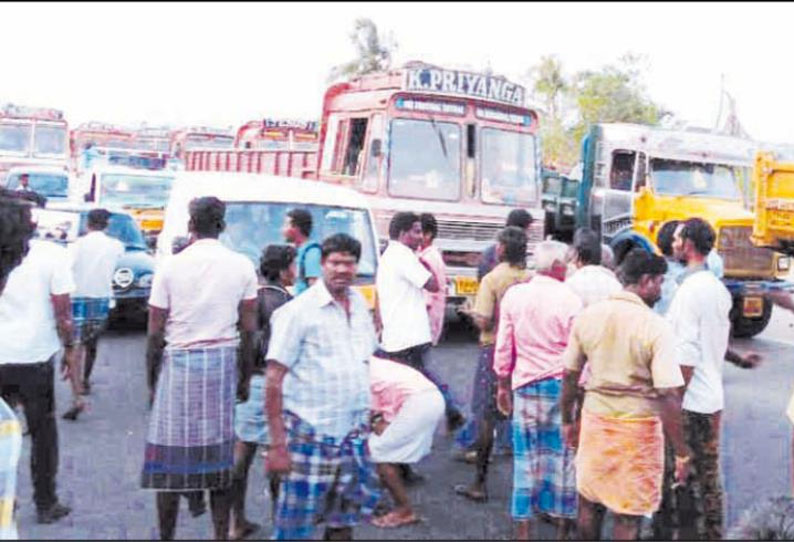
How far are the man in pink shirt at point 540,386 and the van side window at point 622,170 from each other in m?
8.17

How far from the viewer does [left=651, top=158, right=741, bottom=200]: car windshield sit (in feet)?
38.9

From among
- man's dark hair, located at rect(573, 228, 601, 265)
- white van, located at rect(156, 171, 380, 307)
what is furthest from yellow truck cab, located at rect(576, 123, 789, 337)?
man's dark hair, located at rect(573, 228, 601, 265)

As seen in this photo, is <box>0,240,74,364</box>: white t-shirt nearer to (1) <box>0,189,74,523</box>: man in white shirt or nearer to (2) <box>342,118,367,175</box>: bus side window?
(1) <box>0,189,74,523</box>: man in white shirt

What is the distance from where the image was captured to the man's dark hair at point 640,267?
12.1 feet

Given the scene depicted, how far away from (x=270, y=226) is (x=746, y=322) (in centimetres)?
666

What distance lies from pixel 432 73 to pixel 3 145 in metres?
4.72

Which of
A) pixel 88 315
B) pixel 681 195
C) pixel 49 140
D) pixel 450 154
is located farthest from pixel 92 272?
pixel 681 195

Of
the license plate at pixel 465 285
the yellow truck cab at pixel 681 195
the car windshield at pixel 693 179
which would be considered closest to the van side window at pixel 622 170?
the yellow truck cab at pixel 681 195

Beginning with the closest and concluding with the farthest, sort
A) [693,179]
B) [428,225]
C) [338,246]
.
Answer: [338,246]
[428,225]
[693,179]

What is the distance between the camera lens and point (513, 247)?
5.23m

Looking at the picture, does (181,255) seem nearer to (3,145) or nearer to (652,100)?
(3,145)

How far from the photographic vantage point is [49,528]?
14.5 ft

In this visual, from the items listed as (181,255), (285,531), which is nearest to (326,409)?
(285,531)

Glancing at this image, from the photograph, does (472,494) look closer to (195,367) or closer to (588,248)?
(588,248)
